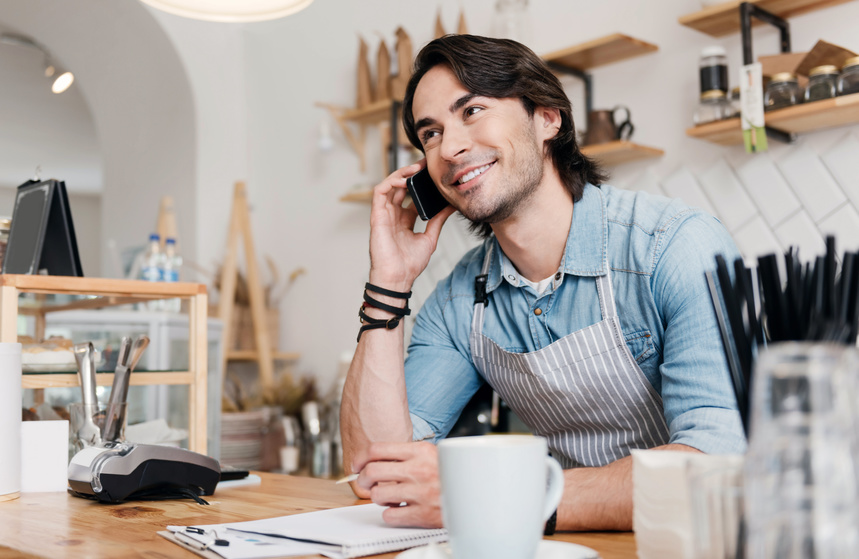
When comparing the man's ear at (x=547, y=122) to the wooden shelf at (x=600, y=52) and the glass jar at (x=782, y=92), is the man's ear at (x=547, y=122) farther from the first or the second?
the wooden shelf at (x=600, y=52)

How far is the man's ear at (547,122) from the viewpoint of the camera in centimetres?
148

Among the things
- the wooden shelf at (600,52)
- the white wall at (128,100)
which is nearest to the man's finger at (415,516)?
the wooden shelf at (600,52)

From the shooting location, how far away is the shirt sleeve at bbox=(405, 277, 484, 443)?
134cm

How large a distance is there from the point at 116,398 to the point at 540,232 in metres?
0.73

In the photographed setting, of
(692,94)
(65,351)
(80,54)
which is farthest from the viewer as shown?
(80,54)

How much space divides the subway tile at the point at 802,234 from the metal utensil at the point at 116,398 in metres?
1.56

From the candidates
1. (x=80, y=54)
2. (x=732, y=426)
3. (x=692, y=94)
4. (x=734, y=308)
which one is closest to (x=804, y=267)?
(x=734, y=308)

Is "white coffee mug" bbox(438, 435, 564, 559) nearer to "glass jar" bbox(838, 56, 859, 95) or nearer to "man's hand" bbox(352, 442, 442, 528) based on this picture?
"man's hand" bbox(352, 442, 442, 528)

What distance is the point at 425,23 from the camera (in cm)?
305

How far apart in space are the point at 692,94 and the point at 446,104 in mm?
1124

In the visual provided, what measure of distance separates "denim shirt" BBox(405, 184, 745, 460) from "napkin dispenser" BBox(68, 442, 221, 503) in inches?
15.1

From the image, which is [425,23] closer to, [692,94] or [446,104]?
[692,94]

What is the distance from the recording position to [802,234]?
1.99 m

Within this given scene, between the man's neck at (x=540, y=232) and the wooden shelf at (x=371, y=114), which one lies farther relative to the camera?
the wooden shelf at (x=371, y=114)
